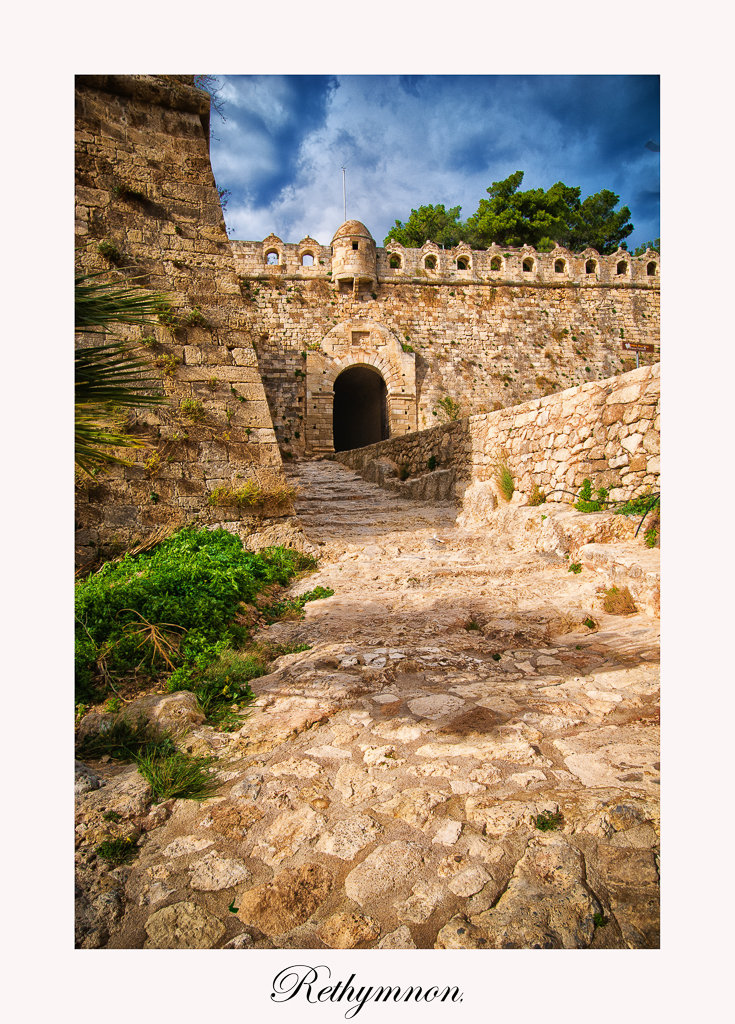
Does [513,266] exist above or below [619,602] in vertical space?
above

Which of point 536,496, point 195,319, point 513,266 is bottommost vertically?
point 536,496

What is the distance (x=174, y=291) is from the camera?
20.9ft

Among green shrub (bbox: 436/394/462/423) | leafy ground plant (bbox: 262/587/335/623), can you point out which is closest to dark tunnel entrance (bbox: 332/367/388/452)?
green shrub (bbox: 436/394/462/423)

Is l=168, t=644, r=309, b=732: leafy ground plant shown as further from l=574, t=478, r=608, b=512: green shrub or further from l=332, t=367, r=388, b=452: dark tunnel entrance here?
l=332, t=367, r=388, b=452: dark tunnel entrance

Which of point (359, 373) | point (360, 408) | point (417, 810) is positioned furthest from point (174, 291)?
point (360, 408)

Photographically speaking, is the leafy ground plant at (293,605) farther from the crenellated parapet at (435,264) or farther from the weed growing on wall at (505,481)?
the crenellated parapet at (435,264)

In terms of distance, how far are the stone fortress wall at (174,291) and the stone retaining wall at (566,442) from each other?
3051 mm

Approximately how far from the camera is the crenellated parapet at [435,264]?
57.0 ft

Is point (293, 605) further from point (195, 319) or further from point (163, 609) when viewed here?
point (195, 319)

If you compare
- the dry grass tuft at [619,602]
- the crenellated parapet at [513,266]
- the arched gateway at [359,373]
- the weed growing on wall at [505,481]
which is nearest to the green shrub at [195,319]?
the weed growing on wall at [505,481]

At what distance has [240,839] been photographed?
1679 mm

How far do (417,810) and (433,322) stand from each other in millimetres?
18119

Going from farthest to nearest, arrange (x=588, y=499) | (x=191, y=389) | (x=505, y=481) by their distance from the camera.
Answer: (x=505, y=481) → (x=191, y=389) → (x=588, y=499)
